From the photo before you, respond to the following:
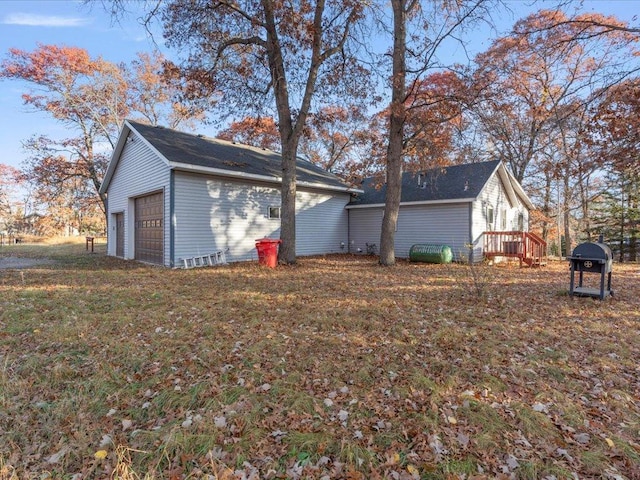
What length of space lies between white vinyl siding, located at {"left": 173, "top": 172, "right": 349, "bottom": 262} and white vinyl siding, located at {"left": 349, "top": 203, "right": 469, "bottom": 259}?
2.12 meters

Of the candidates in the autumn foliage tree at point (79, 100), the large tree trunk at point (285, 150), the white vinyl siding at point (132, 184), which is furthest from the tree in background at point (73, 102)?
the large tree trunk at point (285, 150)

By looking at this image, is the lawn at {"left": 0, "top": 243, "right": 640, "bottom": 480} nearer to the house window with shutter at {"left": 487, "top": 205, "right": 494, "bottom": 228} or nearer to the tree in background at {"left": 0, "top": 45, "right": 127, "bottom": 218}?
the house window with shutter at {"left": 487, "top": 205, "right": 494, "bottom": 228}

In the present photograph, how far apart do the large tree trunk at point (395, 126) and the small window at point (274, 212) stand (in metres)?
4.70

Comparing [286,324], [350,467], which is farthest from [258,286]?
[350,467]

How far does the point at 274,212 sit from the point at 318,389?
11205mm

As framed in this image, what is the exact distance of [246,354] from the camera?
3.91 m

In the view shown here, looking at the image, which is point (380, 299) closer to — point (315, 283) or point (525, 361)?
point (315, 283)

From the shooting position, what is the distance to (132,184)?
44.4 ft

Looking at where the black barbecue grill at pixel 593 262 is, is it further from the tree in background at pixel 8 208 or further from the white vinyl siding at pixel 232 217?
the tree in background at pixel 8 208

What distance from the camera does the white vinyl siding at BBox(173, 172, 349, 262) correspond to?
11.3 m

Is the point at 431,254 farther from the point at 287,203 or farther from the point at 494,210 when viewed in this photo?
the point at 287,203

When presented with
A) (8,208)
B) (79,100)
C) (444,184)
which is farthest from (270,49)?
(8,208)

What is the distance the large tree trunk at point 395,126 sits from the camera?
36.2 feet

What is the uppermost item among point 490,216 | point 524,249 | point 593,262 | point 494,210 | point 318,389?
point 494,210
